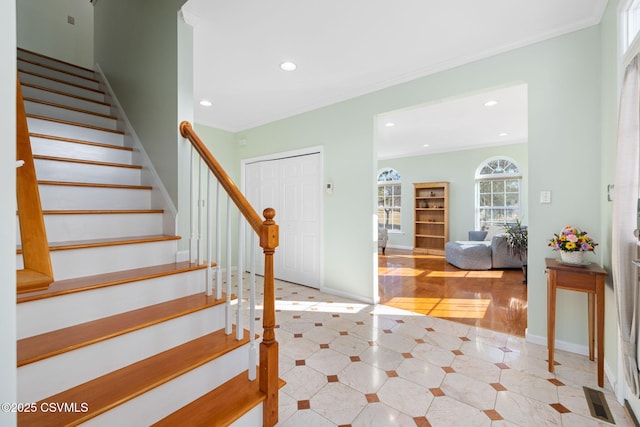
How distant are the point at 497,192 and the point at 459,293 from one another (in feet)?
13.7

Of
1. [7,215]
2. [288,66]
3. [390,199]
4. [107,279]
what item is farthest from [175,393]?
[390,199]

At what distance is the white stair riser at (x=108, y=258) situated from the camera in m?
1.63

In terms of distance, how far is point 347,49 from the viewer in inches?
109

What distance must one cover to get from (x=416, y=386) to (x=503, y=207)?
6411 millimetres

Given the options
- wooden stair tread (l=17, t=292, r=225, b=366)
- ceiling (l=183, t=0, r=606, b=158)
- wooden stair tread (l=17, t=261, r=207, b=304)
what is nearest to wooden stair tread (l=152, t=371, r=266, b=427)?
wooden stair tread (l=17, t=292, r=225, b=366)

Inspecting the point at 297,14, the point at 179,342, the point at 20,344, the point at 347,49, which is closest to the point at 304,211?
the point at 347,49

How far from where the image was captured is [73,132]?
251 centimetres

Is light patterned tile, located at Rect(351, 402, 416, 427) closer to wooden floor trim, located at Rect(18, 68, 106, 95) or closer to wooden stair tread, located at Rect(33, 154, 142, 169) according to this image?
wooden stair tread, located at Rect(33, 154, 142, 169)

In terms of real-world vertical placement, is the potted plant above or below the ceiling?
below

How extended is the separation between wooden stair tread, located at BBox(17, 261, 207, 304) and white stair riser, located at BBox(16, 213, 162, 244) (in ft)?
1.31

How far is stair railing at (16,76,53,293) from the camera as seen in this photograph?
65cm

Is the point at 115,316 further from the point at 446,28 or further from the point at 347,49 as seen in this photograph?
the point at 446,28

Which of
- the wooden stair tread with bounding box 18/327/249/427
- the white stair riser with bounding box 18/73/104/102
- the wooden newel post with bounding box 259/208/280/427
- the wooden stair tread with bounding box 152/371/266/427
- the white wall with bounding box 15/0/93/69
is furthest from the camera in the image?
the white wall with bounding box 15/0/93/69

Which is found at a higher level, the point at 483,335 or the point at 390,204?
the point at 390,204
